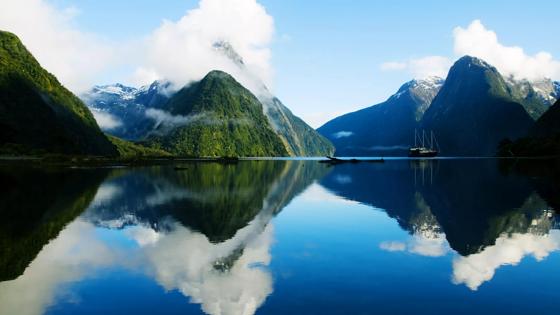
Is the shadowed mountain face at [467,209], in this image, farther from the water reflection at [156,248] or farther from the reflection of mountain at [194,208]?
the reflection of mountain at [194,208]

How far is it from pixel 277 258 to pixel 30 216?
29.5 meters

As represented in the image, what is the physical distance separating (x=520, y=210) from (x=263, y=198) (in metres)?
34.8

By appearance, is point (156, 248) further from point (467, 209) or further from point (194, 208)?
point (467, 209)

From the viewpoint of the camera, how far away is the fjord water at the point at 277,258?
20.4 meters

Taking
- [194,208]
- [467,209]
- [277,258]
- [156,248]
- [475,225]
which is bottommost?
[156,248]

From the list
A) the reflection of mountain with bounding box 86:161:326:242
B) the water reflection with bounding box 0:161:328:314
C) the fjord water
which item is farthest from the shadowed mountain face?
the reflection of mountain with bounding box 86:161:326:242

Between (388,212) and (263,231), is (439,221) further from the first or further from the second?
(263,231)

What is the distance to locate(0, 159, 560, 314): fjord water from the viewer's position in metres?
20.4

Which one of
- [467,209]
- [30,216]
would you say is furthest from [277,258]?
[467,209]

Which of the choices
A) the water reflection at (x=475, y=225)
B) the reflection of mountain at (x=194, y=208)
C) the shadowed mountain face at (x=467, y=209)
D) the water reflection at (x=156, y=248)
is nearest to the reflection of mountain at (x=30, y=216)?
the water reflection at (x=156, y=248)

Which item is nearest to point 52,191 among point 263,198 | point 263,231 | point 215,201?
point 215,201

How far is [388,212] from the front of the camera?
170 feet

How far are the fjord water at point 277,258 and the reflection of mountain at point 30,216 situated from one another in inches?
6.2

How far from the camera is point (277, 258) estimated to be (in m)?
29.5
